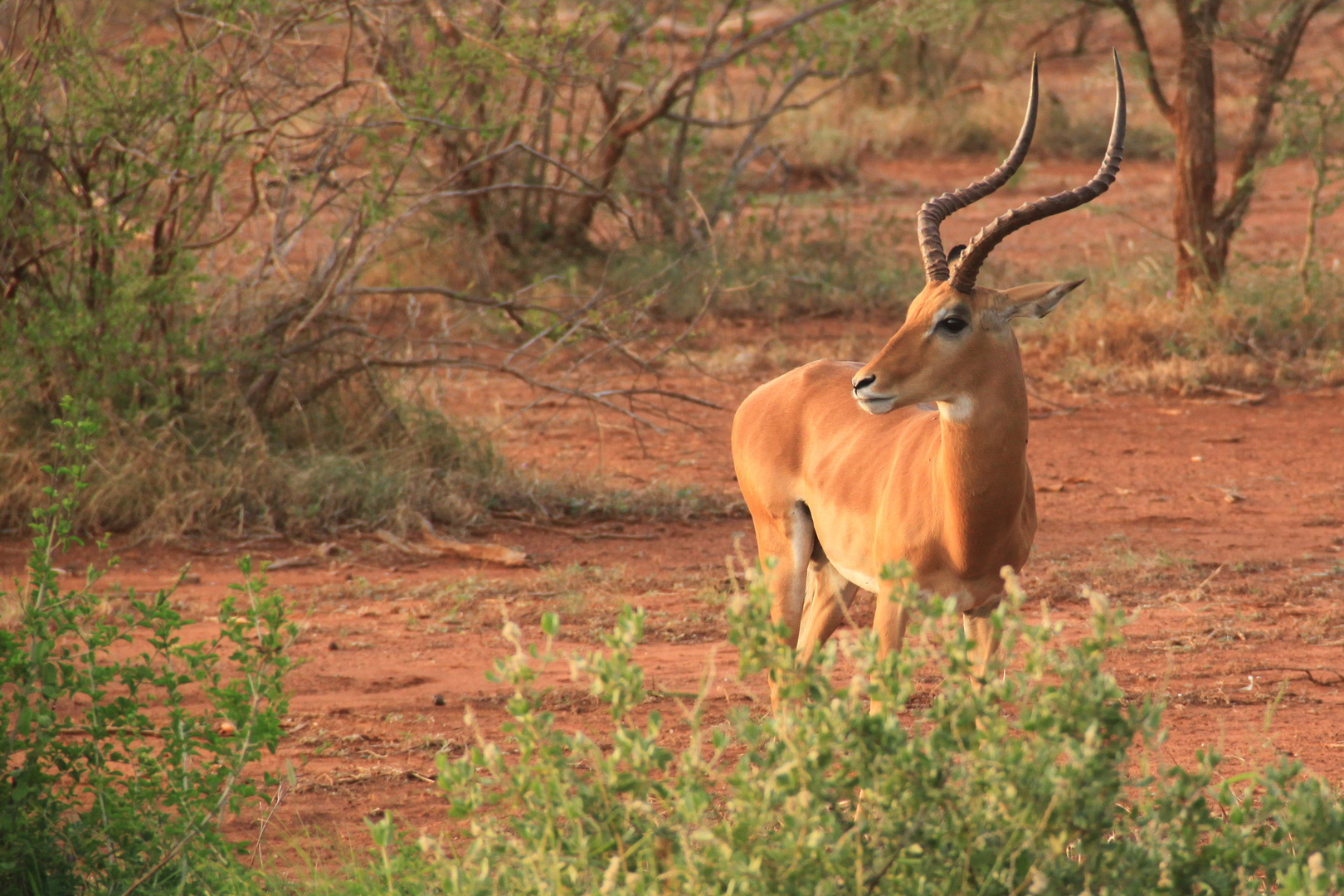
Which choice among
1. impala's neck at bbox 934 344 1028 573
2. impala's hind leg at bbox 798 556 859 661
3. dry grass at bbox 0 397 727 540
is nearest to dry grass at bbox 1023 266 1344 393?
dry grass at bbox 0 397 727 540

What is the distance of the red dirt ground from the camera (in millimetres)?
4629

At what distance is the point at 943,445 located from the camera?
406 cm

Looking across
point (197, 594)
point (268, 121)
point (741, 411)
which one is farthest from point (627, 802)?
point (268, 121)

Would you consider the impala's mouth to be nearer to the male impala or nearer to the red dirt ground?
the male impala

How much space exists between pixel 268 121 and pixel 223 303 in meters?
1.12

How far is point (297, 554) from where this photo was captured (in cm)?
716

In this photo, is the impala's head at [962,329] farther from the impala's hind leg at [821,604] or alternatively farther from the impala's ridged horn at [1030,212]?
the impala's hind leg at [821,604]

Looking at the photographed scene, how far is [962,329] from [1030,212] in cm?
40

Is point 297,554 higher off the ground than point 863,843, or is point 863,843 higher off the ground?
point 863,843

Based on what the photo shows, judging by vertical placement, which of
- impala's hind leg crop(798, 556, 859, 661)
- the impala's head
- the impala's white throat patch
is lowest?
impala's hind leg crop(798, 556, 859, 661)

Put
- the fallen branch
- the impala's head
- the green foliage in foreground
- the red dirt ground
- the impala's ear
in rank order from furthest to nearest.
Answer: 1. the fallen branch
2. the red dirt ground
3. the impala's ear
4. the impala's head
5. the green foliage in foreground

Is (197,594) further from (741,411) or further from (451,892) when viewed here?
(451,892)

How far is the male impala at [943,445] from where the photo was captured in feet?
13.0

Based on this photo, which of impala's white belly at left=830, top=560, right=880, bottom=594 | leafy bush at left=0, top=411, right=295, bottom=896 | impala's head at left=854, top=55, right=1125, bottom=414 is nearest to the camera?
leafy bush at left=0, top=411, right=295, bottom=896
